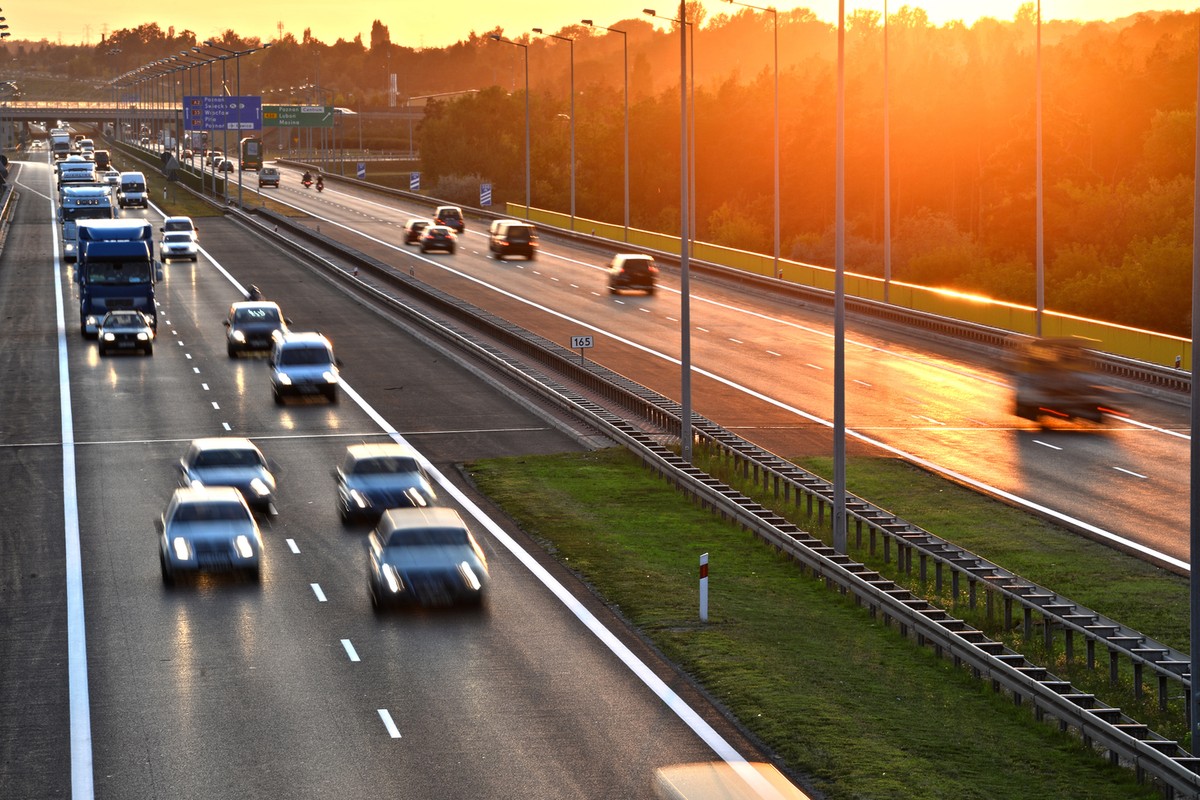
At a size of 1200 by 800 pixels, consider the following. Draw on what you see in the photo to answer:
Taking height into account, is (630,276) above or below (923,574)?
above

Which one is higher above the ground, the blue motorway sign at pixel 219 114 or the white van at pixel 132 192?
the blue motorway sign at pixel 219 114

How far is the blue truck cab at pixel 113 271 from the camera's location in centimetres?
5919

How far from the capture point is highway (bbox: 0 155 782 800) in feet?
65.1

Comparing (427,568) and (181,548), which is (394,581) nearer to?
(427,568)

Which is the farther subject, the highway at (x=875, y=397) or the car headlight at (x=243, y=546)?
the highway at (x=875, y=397)

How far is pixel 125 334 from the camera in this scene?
56.9 meters

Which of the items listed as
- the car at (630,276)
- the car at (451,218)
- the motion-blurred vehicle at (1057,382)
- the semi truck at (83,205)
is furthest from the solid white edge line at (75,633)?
the car at (451,218)

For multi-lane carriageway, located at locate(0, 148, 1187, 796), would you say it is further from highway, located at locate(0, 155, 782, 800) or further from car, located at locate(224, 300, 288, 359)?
car, located at locate(224, 300, 288, 359)

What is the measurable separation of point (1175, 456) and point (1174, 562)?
412 inches

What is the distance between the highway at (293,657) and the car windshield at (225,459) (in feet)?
4.48

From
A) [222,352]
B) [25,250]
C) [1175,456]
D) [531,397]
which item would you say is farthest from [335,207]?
[1175,456]

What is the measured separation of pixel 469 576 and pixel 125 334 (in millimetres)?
33006

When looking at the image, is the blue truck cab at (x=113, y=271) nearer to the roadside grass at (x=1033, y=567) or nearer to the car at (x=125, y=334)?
the car at (x=125, y=334)

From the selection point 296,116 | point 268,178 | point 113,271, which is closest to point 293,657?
point 113,271
